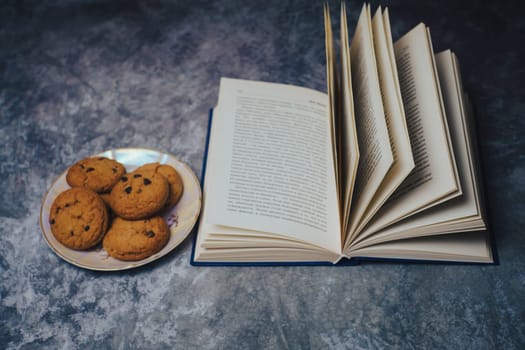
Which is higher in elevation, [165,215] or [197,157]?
[197,157]

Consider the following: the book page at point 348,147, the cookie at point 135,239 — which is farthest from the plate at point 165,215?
the book page at point 348,147

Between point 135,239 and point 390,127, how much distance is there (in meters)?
0.46

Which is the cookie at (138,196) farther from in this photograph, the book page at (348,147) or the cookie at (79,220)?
the book page at (348,147)

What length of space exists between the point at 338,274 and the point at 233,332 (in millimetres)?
215

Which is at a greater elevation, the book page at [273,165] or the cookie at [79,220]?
the book page at [273,165]

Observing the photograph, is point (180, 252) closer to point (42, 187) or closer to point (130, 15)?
point (42, 187)

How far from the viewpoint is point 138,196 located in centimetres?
83

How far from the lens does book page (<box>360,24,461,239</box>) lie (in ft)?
2.46

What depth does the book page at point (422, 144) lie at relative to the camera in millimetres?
750

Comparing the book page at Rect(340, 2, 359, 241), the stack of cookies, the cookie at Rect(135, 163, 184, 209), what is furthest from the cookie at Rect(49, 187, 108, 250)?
the book page at Rect(340, 2, 359, 241)

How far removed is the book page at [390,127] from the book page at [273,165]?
0.32 feet

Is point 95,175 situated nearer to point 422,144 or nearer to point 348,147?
point 348,147

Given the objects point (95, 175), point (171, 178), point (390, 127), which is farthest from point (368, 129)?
point (95, 175)

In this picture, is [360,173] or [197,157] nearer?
[360,173]
